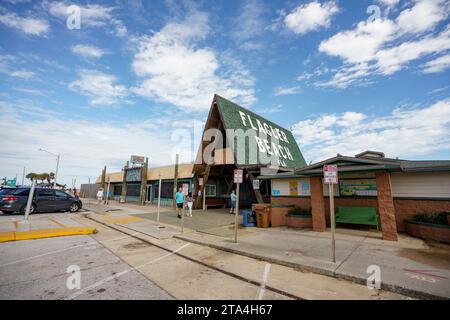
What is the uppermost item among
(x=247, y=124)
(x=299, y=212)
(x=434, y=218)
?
(x=247, y=124)

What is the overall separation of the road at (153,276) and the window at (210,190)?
12.7 m

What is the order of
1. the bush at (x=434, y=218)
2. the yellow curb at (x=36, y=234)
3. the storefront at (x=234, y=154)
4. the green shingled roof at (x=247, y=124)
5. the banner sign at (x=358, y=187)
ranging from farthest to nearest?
the green shingled roof at (x=247, y=124), the storefront at (x=234, y=154), the banner sign at (x=358, y=187), the bush at (x=434, y=218), the yellow curb at (x=36, y=234)

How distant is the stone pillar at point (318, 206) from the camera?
9.65 m

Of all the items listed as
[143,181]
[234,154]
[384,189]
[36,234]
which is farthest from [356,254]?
[143,181]

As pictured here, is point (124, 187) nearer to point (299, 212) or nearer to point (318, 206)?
point (299, 212)

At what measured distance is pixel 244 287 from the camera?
4.07 meters

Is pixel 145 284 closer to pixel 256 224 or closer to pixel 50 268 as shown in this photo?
pixel 50 268

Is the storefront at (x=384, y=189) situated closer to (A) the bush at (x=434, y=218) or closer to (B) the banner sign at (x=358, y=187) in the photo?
(B) the banner sign at (x=358, y=187)

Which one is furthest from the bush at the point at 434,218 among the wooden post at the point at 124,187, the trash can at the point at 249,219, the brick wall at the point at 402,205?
the wooden post at the point at 124,187

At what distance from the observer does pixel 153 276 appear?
14.8 ft

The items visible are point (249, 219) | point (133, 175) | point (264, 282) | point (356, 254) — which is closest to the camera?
point (264, 282)

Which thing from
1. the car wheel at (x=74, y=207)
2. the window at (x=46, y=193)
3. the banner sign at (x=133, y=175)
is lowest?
the car wheel at (x=74, y=207)

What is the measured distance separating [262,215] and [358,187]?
5.20 metres

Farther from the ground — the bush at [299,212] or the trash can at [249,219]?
the bush at [299,212]
